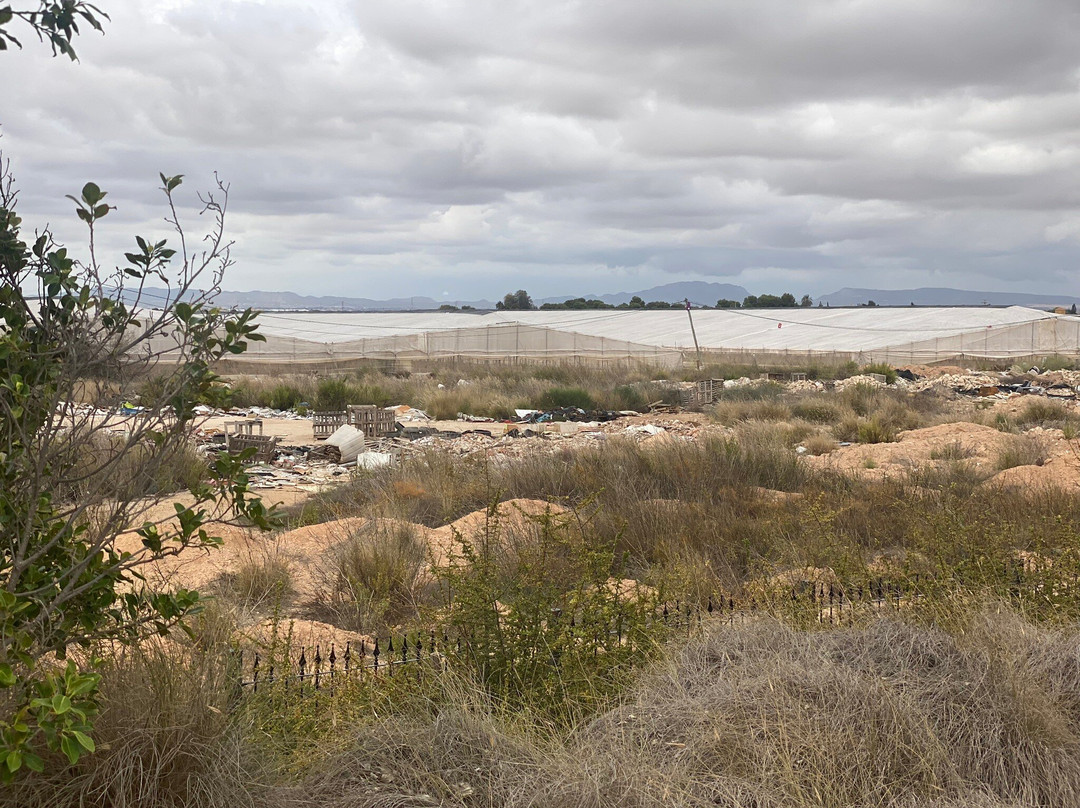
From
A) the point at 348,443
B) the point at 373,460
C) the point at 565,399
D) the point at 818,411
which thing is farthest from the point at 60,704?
the point at 565,399

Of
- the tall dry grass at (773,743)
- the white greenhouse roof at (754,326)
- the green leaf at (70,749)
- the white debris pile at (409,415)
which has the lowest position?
the white debris pile at (409,415)

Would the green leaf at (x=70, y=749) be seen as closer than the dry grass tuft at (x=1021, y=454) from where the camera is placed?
Yes

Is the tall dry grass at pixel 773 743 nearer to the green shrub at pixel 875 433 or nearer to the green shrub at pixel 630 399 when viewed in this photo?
the green shrub at pixel 875 433

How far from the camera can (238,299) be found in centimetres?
380

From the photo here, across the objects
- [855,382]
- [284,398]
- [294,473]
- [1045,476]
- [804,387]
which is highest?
[855,382]

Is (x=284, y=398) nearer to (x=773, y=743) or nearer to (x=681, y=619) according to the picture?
(x=681, y=619)

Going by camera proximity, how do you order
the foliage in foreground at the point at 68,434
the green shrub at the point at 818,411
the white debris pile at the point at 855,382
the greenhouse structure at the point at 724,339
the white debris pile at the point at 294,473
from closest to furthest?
the foliage in foreground at the point at 68,434, the white debris pile at the point at 294,473, the green shrub at the point at 818,411, the white debris pile at the point at 855,382, the greenhouse structure at the point at 724,339

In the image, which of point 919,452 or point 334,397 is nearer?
point 919,452

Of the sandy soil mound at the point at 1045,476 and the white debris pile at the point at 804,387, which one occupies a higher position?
the sandy soil mound at the point at 1045,476


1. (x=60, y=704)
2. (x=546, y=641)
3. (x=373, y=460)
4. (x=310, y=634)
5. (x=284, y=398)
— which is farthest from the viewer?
(x=284, y=398)

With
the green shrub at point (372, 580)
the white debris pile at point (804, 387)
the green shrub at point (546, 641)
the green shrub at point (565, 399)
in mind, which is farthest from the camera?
the white debris pile at point (804, 387)

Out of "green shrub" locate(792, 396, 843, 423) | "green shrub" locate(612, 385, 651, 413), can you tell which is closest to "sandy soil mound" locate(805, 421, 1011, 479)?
"green shrub" locate(792, 396, 843, 423)

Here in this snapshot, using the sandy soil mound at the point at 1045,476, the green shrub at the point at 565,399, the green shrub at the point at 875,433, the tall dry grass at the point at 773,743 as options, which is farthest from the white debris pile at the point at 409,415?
the tall dry grass at the point at 773,743

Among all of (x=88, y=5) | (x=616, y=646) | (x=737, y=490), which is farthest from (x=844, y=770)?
(x=737, y=490)
